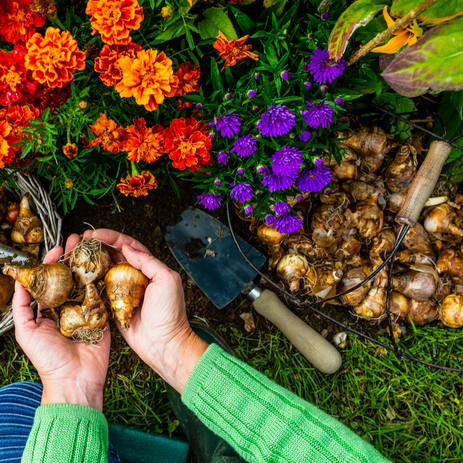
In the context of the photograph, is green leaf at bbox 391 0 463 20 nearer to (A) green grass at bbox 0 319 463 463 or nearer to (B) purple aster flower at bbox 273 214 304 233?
(B) purple aster flower at bbox 273 214 304 233

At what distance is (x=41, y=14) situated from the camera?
1026 millimetres

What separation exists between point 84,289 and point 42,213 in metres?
0.48

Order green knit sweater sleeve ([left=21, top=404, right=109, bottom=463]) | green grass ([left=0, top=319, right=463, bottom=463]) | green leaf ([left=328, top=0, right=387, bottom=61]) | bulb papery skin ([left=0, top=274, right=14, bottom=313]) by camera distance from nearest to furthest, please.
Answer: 1. green leaf ([left=328, top=0, right=387, bottom=61])
2. green knit sweater sleeve ([left=21, top=404, right=109, bottom=463])
3. bulb papery skin ([left=0, top=274, right=14, bottom=313])
4. green grass ([left=0, top=319, right=463, bottom=463])

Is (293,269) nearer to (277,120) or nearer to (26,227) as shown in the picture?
(277,120)

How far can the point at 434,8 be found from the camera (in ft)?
2.51

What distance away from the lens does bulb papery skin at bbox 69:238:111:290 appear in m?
1.19

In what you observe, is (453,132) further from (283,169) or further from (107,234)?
(107,234)

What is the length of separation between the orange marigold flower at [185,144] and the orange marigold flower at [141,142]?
3 cm

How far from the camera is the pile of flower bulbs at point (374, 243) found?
1.58 metres

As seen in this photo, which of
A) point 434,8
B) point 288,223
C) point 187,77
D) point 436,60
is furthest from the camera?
point 288,223

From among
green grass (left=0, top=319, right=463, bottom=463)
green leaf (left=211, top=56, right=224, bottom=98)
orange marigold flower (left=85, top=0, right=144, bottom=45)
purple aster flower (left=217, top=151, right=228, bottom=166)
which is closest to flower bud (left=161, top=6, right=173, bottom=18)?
orange marigold flower (left=85, top=0, right=144, bottom=45)

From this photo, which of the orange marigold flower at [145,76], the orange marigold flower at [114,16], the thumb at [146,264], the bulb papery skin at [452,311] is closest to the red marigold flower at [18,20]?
the orange marigold flower at [114,16]

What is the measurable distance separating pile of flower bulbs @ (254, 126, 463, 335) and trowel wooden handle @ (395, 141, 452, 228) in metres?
0.25

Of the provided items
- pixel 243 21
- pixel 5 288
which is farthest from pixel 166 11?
pixel 5 288
